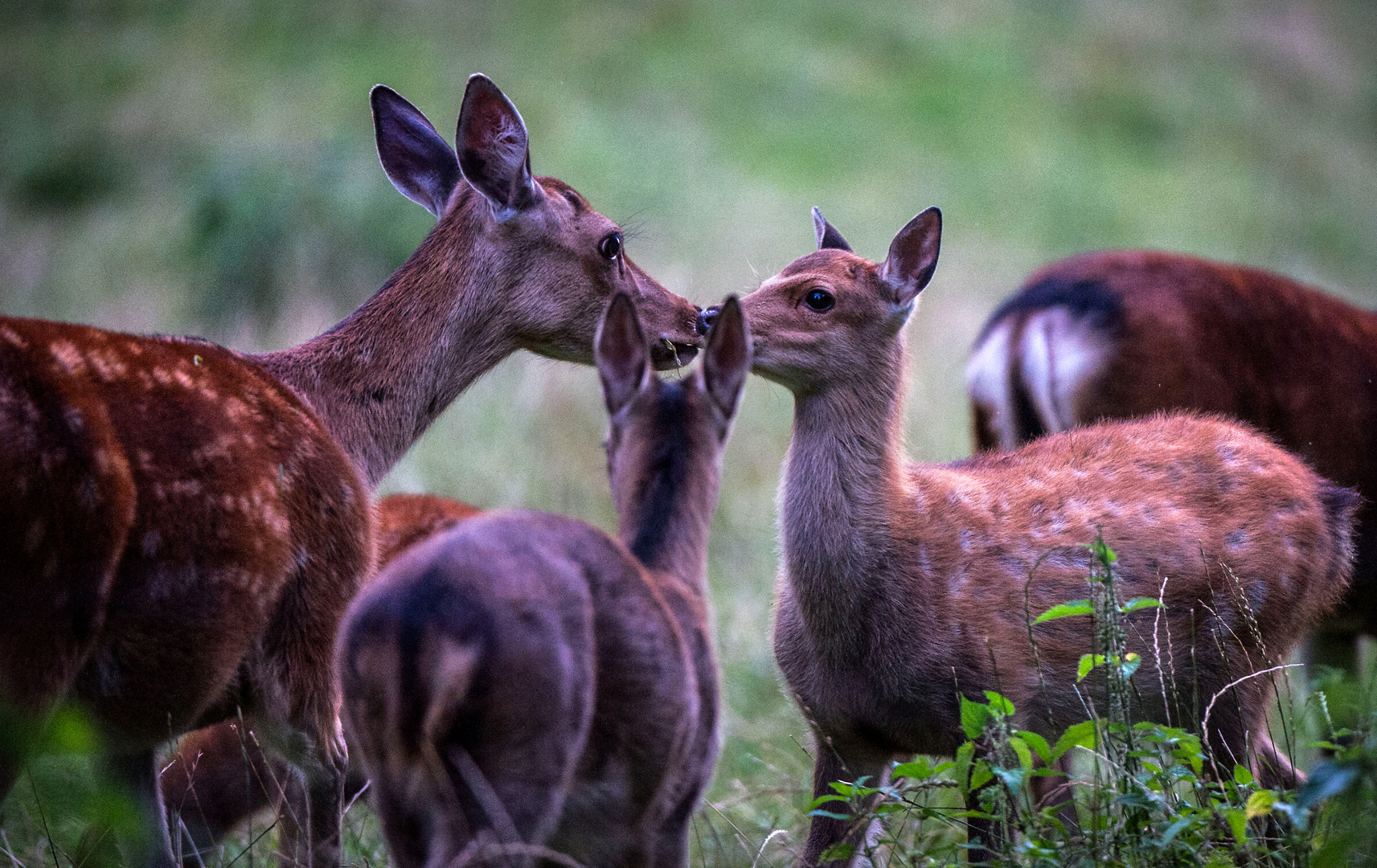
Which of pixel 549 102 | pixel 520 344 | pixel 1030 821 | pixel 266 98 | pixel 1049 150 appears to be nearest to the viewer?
pixel 1030 821

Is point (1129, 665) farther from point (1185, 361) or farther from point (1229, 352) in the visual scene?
point (1229, 352)

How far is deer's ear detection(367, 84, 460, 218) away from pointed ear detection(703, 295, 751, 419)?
1.74 metres

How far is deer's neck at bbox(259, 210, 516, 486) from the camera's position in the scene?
14.0 ft

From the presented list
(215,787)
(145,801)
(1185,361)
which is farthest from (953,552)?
(215,787)

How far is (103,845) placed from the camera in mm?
4082

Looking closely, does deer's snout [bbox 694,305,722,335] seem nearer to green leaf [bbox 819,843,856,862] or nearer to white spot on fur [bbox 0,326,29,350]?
green leaf [bbox 819,843,856,862]

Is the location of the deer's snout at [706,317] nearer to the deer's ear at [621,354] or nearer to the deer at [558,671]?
the deer's ear at [621,354]

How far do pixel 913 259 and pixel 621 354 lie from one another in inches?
56.1

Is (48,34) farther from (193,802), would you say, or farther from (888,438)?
(888,438)

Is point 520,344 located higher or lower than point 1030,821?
higher

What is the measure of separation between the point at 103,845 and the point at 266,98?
1270cm

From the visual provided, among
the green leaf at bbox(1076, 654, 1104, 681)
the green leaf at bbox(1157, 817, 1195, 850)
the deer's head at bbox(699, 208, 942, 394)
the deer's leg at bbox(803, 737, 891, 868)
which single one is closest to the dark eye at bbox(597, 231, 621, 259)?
the deer's head at bbox(699, 208, 942, 394)

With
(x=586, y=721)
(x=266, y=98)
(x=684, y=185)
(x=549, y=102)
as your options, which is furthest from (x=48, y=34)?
(x=586, y=721)

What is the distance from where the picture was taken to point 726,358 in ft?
10.9
